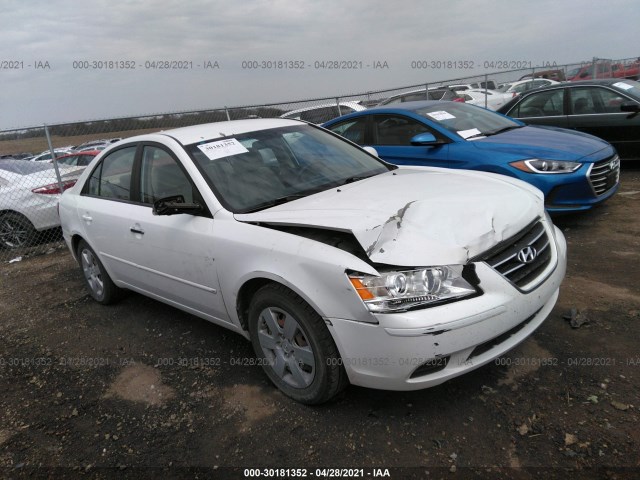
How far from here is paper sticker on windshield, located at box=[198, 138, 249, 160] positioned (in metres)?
3.31

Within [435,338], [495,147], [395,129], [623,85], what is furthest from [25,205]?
[623,85]

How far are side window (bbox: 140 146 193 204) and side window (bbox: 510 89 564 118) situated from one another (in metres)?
6.74

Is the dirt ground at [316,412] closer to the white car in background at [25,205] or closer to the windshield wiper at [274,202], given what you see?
the windshield wiper at [274,202]

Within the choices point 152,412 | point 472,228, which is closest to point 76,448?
point 152,412

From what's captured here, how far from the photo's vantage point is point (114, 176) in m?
4.07

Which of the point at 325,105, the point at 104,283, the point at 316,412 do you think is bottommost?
the point at 316,412

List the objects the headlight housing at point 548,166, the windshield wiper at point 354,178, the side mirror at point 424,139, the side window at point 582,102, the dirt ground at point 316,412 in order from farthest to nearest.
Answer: the side window at point 582,102 < the side mirror at point 424,139 < the headlight housing at point 548,166 < the windshield wiper at point 354,178 < the dirt ground at point 316,412

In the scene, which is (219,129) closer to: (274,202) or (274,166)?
(274,166)

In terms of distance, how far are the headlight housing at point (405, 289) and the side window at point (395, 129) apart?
387 centimetres

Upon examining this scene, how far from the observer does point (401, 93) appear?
12.8m

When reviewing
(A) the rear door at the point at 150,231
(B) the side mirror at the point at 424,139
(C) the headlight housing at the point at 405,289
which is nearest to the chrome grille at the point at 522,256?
(C) the headlight housing at the point at 405,289

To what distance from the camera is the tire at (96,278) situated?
4426 millimetres

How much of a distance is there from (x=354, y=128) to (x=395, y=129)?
0.68m

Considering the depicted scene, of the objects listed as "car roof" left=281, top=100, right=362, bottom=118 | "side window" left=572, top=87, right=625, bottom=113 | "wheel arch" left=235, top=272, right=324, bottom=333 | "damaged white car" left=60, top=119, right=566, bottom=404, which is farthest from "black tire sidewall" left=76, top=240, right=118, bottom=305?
"side window" left=572, top=87, right=625, bottom=113
